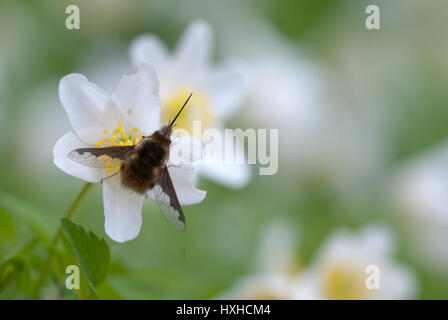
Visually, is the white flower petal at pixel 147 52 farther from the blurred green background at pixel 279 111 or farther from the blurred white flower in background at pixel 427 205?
the blurred white flower in background at pixel 427 205

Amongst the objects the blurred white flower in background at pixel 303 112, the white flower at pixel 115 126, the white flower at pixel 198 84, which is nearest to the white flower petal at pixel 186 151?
the white flower at pixel 115 126

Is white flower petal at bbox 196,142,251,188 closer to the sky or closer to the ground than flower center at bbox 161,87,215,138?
closer to the ground

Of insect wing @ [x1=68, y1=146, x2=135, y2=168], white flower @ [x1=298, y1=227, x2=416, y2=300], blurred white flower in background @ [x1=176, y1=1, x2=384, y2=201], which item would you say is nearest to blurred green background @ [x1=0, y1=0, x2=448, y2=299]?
blurred white flower in background @ [x1=176, y1=1, x2=384, y2=201]

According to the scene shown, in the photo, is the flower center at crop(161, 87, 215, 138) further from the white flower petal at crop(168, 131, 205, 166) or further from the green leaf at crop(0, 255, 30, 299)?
the green leaf at crop(0, 255, 30, 299)

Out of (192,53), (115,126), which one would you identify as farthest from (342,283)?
(115,126)
